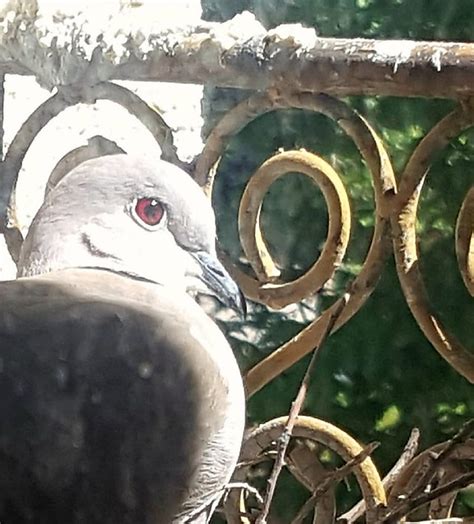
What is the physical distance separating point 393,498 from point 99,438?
0.23 metres

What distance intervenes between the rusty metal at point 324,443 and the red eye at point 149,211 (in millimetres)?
171

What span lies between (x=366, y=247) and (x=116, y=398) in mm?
893

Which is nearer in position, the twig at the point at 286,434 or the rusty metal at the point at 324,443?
the twig at the point at 286,434

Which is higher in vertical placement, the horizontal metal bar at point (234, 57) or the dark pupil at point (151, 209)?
the horizontal metal bar at point (234, 57)

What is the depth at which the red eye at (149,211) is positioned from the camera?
864 millimetres

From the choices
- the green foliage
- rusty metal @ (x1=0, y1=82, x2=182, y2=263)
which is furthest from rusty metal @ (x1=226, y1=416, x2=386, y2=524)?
the green foliage

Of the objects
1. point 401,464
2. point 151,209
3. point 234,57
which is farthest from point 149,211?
point 401,464

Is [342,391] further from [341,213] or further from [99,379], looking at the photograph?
[99,379]

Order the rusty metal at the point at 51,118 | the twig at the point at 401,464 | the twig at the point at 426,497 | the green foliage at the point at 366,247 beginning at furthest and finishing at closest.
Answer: the green foliage at the point at 366,247 < the rusty metal at the point at 51,118 < the twig at the point at 401,464 < the twig at the point at 426,497

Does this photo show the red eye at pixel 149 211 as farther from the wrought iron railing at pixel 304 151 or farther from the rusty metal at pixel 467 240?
the rusty metal at pixel 467 240

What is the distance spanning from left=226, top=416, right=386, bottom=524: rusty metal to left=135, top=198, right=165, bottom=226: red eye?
17 cm

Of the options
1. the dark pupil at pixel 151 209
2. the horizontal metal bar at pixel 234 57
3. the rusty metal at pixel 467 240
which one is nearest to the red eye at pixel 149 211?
the dark pupil at pixel 151 209

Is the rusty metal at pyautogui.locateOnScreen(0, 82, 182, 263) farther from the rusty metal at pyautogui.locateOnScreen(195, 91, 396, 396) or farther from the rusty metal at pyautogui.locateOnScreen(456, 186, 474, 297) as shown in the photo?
the rusty metal at pyautogui.locateOnScreen(456, 186, 474, 297)

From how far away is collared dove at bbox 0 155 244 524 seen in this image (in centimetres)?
74
